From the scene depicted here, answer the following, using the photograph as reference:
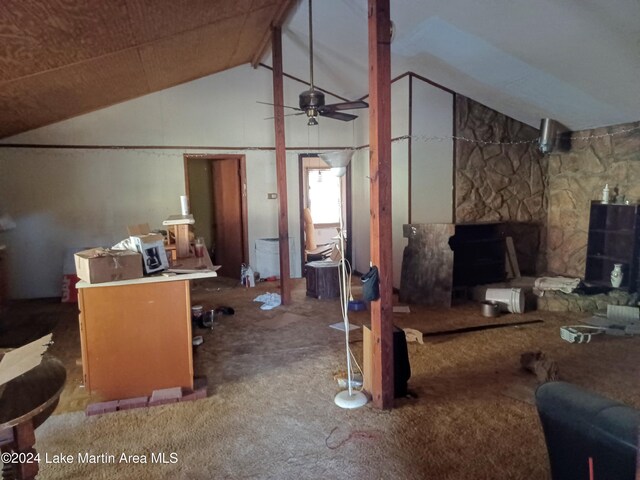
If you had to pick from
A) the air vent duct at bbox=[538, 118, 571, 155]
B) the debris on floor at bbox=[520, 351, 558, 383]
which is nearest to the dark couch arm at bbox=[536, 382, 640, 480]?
the debris on floor at bbox=[520, 351, 558, 383]

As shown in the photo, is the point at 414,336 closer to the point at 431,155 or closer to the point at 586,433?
the point at 586,433

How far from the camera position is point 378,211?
2.76 m

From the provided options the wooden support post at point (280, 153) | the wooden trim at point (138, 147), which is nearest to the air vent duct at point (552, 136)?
the wooden trim at point (138, 147)

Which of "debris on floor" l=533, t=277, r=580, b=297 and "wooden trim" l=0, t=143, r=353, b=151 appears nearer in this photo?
"debris on floor" l=533, t=277, r=580, b=297

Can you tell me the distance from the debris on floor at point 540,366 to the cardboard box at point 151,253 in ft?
9.22

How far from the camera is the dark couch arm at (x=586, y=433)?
4.76 feet

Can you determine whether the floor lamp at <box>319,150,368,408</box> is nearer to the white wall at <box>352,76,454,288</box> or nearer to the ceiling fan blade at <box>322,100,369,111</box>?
the ceiling fan blade at <box>322,100,369,111</box>

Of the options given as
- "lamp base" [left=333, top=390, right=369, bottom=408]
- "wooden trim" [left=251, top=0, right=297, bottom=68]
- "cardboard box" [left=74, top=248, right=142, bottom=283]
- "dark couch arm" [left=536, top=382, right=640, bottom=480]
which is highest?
"wooden trim" [left=251, top=0, right=297, bottom=68]

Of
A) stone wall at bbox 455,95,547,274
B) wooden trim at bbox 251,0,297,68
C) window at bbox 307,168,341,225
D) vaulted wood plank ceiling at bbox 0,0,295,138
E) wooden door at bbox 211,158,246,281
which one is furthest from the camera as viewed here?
window at bbox 307,168,341,225

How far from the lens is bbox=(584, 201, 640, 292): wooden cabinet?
4.97 metres

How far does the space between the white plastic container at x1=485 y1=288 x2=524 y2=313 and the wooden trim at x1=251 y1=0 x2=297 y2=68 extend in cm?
394

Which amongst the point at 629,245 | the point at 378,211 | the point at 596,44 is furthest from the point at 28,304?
the point at 629,245

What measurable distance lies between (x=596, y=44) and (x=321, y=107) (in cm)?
249

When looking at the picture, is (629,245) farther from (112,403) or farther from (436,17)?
(112,403)
